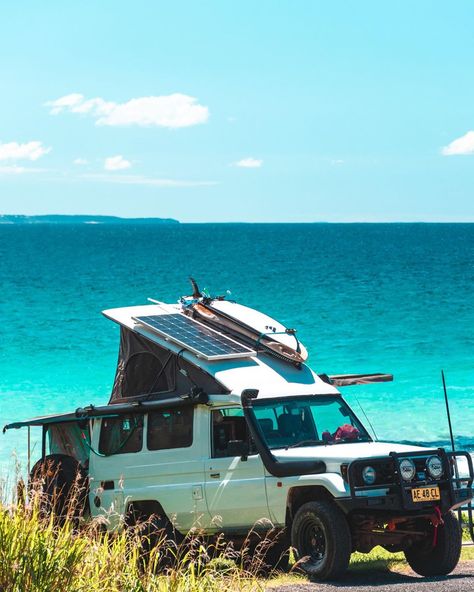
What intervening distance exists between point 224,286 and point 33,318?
2100cm

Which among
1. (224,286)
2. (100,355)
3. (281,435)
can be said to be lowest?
(281,435)

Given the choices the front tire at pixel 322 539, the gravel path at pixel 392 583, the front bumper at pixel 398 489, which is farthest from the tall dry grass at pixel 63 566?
the front bumper at pixel 398 489

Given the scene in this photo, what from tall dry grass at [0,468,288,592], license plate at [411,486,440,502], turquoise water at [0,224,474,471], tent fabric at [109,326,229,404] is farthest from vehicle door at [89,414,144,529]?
turquoise water at [0,224,474,471]

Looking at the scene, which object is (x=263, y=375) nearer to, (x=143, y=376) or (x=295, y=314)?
(x=143, y=376)

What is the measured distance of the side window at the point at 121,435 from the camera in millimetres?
12672

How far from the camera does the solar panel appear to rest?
12258mm

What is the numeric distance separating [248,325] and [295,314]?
41.1m

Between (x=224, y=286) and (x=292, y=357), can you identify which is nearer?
(x=292, y=357)

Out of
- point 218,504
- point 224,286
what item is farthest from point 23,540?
point 224,286

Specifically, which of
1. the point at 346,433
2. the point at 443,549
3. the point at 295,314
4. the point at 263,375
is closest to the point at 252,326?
the point at 263,375

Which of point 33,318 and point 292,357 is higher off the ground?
point 33,318

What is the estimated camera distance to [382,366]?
36.8 meters

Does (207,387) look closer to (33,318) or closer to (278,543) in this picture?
(278,543)

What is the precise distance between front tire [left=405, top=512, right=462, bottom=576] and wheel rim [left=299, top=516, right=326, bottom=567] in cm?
109
